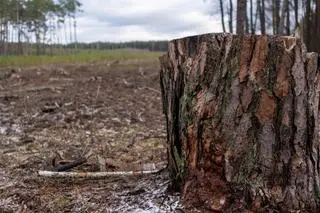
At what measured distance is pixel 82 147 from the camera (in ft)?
18.5

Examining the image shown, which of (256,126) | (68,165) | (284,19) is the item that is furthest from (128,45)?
(256,126)

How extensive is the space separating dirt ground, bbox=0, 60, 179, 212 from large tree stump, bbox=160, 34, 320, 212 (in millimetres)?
394

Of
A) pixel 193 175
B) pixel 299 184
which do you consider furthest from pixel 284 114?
pixel 193 175

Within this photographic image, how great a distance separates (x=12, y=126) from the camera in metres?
7.40

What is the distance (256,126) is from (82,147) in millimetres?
3173

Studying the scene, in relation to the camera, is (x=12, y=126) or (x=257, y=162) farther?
(x=12, y=126)

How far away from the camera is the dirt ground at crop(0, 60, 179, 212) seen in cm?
330

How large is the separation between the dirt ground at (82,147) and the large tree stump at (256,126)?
394 mm

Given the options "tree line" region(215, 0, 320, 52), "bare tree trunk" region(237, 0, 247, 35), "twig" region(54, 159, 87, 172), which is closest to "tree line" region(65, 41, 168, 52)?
"tree line" region(215, 0, 320, 52)

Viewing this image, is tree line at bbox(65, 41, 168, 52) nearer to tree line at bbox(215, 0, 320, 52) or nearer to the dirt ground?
tree line at bbox(215, 0, 320, 52)

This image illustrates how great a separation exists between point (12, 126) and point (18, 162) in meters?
2.66

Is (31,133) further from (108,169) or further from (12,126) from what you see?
(108,169)

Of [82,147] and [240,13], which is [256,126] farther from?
[240,13]

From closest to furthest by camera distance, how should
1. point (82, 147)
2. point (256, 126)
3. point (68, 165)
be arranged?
1. point (256, 126)
2. point (68, 165)
3. point (82, 147)
